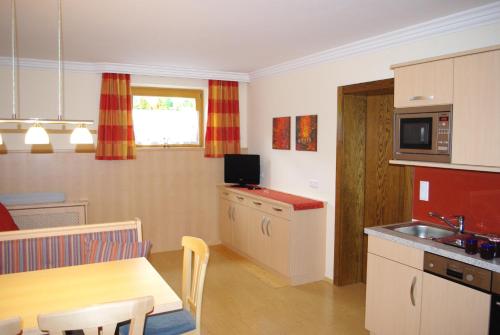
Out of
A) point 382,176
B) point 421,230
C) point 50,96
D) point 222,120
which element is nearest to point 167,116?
point 222,120

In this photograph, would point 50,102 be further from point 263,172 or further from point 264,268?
point 264,268

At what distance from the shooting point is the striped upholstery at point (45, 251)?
2975 mm

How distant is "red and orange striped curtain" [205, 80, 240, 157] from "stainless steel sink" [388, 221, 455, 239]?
3.18 metres

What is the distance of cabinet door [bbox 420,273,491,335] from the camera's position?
238 centimetres

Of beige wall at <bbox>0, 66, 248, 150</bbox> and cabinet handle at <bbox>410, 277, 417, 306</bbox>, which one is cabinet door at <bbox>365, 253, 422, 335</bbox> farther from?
beige wall at <bbox>0, 66, 248, 150</bbox>

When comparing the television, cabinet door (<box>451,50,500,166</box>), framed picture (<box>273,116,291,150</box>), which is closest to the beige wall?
the television

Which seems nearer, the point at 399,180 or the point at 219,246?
the point at 399,180

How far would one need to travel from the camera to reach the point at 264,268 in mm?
4949

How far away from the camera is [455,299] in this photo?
2.53 meters

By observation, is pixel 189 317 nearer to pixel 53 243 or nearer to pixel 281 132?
pixel 53 243

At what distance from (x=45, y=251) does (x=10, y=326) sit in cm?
164

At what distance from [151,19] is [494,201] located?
2.96 meters

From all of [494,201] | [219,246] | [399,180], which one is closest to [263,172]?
[219,246]

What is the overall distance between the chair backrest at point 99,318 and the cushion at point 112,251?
131cm
